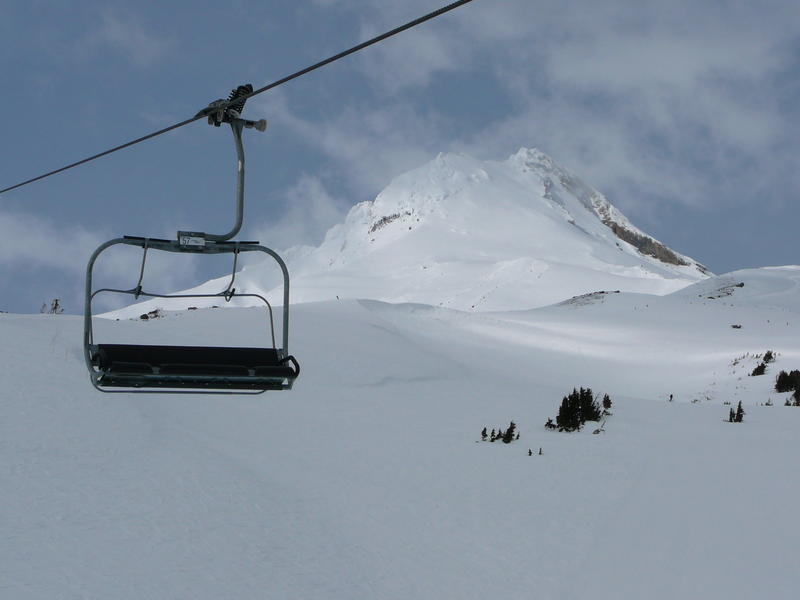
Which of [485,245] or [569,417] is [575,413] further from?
[485,245]

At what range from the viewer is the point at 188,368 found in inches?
189

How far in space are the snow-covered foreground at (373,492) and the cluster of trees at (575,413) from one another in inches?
14.3

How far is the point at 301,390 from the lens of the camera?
13523 millimetres

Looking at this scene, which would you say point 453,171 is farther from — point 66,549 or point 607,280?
point 66,549

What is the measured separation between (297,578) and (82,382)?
22.0ft

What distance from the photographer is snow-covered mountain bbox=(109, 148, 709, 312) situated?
5275 cm

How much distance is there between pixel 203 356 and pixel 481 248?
213 feet

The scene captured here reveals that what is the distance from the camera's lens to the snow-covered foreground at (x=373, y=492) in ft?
19.2

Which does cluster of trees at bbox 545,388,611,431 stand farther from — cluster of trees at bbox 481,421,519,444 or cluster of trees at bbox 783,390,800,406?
cluster of trees at bbox 783,390,800,406

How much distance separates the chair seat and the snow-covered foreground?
167cm

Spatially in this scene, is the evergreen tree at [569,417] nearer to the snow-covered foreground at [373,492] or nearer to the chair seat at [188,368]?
the snow-covered foreground at [373,492]

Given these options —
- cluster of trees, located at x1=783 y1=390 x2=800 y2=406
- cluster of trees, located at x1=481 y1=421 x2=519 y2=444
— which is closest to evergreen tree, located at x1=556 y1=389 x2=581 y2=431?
cluster of trees, located at x1=481 y1=421 x2=519 y2=444

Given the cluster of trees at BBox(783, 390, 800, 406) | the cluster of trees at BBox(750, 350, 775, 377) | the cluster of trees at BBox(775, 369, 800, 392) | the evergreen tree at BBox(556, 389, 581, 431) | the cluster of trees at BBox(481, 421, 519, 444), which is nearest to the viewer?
the cluster of trees at BBox(481, 421, 519, 444)

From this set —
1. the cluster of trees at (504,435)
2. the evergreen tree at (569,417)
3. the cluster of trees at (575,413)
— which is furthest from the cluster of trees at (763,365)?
the cluster of trees at (504,435)
